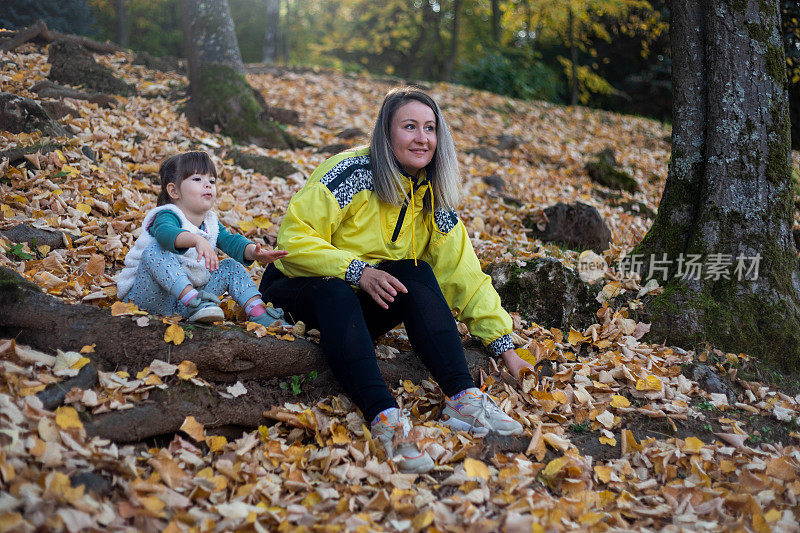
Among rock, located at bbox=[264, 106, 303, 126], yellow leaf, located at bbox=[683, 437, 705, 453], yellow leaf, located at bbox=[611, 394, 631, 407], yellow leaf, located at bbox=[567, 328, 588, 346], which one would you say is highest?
rock, located at bbox=[264, 106, 303, 126]

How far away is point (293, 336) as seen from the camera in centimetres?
281

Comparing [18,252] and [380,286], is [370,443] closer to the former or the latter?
[380,286]

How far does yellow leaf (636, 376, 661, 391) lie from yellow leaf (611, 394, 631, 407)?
13 centimetres

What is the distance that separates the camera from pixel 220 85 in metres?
6.36

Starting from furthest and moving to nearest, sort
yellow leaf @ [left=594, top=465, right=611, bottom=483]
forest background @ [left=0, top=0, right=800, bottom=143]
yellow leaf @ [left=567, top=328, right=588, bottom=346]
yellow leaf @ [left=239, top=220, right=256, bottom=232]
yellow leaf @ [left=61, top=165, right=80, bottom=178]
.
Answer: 1. forest background @ [left=0, top=0, right=800, bottom=143]
2. yellow leaf @ [left=239, top=220, right=256, bottom=232]
3. yellow leaf @ [left=61, top=165, right=80, bottom=178]
4. yellow leaf @ [left=567, top=328, right=588, bottom=346]
5. yellow leaf @ [left=594, top=465, right=611, bottom=483]

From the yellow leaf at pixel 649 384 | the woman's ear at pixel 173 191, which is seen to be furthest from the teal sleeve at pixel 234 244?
the yellow leaf at pixel 649 384

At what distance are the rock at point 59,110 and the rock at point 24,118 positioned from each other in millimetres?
369

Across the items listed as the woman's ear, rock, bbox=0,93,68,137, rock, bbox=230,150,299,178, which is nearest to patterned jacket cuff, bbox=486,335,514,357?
the woman's ear

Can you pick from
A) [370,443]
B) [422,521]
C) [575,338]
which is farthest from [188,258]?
[575,338]

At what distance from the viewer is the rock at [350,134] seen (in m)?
7.18

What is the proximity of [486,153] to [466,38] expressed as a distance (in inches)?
514

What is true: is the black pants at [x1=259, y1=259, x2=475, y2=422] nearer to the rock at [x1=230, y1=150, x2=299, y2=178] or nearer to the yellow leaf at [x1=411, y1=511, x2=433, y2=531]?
the yellow leaf at [x1=411, y1=511, x2=433, y2=531]

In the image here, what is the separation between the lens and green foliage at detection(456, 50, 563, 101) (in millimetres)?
13250

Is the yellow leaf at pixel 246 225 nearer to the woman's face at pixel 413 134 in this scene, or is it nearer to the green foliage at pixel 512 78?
the woman's face at pixel 413 134
